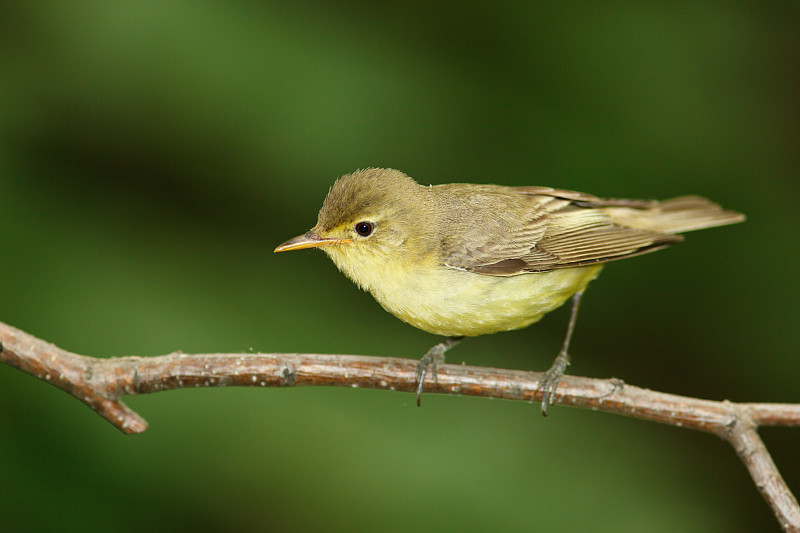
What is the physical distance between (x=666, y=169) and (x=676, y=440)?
1.62 m

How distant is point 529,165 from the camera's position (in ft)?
10.5

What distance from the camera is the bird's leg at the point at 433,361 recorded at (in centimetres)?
289

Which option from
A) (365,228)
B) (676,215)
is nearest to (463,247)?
(365,228)

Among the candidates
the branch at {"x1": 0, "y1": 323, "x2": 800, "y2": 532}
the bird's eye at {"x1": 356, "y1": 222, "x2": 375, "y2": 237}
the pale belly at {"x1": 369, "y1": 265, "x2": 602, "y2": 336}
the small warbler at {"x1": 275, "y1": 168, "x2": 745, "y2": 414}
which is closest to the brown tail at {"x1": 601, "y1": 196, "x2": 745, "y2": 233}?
the small warbler at {"x1": 275, "y1": 168, "x2": 745, "y2": 414}

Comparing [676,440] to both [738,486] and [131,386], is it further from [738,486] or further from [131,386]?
[131,386]

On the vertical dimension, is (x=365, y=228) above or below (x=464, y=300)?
above

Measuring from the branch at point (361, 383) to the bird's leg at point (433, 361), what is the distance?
1.0 inches

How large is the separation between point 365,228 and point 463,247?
40cm

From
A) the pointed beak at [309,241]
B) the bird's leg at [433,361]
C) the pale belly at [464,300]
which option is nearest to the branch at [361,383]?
the bird's leg at [433,361]

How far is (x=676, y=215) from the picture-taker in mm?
3523

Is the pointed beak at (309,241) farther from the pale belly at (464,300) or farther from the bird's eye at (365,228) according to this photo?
the pale belly at (464,300)

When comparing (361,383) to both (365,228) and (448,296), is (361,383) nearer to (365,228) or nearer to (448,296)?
(448,296)

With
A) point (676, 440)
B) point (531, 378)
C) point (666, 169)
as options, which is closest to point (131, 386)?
point (531, 378)

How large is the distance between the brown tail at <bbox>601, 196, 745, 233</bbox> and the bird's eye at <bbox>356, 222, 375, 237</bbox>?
1292 mm
